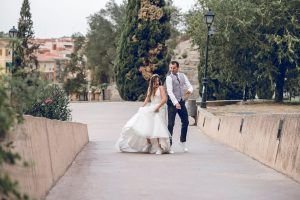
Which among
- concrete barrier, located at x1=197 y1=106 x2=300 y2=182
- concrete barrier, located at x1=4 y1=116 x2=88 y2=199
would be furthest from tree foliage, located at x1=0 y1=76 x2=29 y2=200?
concrete barrier, located at x1=197 y1=106 x2=300 y2=182

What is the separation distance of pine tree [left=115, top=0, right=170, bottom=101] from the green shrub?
30857 mm

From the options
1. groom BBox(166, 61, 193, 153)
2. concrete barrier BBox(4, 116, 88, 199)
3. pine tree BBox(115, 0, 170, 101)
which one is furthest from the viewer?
pine tree BBox(115, 0, 170, 101)

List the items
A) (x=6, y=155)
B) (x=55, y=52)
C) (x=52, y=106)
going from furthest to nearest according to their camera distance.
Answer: (x=55, y=52) → (x=52, y=106) → (x=6, y=155)

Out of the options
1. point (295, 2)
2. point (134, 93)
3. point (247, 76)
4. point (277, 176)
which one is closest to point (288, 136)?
point (277, 176)

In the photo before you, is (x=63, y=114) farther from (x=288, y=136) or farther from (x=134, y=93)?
(x=134, y=93)

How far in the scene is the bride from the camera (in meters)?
14.5

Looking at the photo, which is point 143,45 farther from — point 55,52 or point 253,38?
point 55,52

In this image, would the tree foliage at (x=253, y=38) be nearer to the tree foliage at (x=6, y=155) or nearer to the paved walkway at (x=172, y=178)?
the paved walkway at (x=172, y=178)

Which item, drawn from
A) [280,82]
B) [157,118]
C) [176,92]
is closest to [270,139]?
[176,92]

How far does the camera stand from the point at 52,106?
18453mm

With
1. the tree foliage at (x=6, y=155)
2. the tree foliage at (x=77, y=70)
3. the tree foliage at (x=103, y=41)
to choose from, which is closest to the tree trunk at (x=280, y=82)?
the tree foliage at (x=6, y=155)

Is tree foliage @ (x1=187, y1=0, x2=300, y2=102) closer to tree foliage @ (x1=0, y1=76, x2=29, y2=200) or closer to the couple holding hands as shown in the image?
the couple holding hands

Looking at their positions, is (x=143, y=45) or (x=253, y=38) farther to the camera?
(x=143, y=45)

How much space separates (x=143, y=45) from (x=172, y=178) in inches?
1652
